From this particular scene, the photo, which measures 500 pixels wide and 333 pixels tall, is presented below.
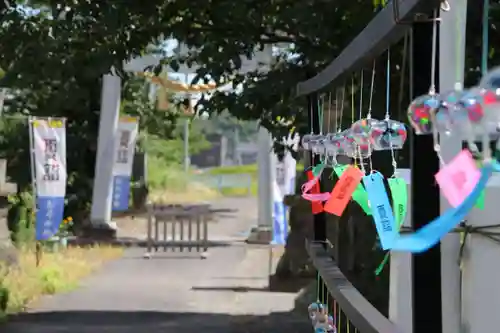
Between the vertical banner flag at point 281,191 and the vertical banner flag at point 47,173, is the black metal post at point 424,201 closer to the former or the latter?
the vertical banner flag at point 47,173

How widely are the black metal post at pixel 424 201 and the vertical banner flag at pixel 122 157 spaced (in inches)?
536

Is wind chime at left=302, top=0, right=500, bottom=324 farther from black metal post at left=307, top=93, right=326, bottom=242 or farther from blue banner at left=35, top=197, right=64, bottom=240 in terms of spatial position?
blue banner at left=35, top=197, right=64, bottom=240

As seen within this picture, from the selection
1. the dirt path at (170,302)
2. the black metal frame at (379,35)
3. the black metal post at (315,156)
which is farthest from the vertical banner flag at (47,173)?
the black metal frame at (379,35)

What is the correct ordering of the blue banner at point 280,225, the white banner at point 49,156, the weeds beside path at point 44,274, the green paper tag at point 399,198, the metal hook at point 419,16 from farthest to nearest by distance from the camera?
1. the blue banner at point 280,225
2. the white banner at point 49,156
3. the weeds beside path at point 44,274
4. the green paper tag at point 399,198
5. the metal hook at point 419,16

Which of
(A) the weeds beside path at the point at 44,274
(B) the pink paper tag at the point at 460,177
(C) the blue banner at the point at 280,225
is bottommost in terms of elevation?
(A) the weeds beside path at the point at 44,274

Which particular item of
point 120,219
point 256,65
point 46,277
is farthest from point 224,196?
point 256,65

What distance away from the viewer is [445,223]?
1375 millimetres

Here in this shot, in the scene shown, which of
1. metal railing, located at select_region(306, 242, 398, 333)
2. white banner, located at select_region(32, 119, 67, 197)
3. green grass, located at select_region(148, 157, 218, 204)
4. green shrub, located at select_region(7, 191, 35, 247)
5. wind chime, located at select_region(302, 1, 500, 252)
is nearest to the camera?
wind chime, located at select_region(302, 1, 500, 252)

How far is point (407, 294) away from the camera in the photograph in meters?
2.02

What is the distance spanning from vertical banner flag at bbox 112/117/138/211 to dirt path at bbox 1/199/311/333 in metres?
2.66

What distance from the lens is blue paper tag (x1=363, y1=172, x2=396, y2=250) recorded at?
1.68 metres

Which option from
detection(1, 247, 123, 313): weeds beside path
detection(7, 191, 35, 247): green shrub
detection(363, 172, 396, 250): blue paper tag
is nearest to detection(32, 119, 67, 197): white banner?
detection(7, 191, 35, 247): green shrub

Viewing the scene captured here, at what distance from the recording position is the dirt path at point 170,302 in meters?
7.64

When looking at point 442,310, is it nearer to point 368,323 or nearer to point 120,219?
point 368,323
